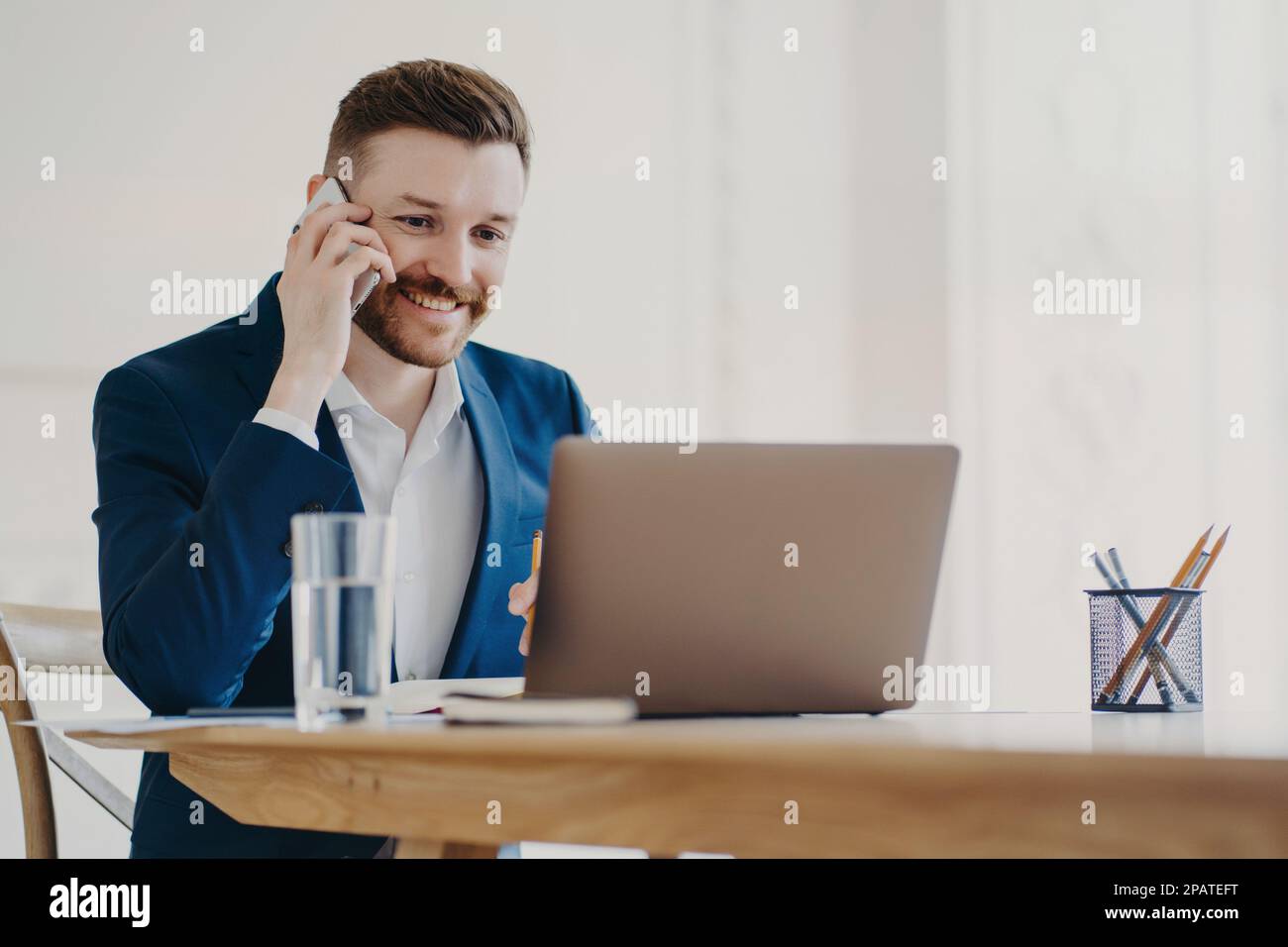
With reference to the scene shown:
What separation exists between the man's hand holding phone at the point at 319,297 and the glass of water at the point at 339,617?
1.41 feet

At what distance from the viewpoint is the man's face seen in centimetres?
158

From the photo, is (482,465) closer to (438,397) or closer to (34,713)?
(438,397)

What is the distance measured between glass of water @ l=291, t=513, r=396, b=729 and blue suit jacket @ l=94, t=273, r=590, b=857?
306 mm

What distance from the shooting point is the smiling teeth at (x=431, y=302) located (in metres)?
1.60

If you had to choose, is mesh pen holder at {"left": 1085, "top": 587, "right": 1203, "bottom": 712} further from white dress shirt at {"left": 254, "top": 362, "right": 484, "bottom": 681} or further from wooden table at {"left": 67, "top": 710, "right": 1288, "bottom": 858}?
white dress shirt at {"left": 254, "top": 362, "right": 484, "bottom": 681}

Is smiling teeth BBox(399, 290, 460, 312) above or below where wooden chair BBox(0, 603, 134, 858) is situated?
above

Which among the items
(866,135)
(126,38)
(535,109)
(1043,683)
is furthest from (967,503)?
(126,38)

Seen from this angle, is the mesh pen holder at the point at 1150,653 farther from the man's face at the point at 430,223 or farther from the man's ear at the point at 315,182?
the man's ear at the point at 315,182

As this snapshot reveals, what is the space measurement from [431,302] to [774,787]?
3.82 ft

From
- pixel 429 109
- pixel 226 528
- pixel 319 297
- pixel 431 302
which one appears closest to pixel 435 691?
pixel 226 528

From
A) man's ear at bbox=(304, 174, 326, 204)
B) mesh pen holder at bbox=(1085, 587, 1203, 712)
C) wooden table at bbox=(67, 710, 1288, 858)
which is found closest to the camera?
wooden table at bbox=(67, 710, 1288, 858)

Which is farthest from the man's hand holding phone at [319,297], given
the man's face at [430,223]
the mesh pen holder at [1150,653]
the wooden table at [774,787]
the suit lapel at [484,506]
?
the mesh pen holder at [1150,653]

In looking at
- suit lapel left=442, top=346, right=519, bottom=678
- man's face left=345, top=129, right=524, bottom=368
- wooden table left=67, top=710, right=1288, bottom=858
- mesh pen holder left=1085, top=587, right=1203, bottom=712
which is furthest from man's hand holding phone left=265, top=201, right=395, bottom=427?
mesh pen holder left=1085, top=587, right=1203, bottom=712
